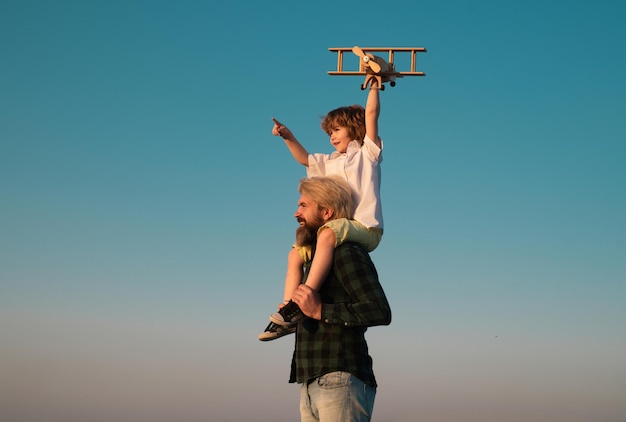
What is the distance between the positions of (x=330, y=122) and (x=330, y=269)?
7.52ft

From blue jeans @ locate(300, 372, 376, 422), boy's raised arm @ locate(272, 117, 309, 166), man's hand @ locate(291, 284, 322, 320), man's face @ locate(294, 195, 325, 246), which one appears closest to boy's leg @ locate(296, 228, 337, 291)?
man's hand @ locate(291, 284, 322, 320)

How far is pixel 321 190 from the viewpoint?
6277 millimetres

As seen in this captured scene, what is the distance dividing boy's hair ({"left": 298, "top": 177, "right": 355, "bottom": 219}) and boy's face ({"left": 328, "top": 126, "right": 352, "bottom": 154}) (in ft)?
4.38

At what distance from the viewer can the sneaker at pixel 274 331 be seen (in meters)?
6.22

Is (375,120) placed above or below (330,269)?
above

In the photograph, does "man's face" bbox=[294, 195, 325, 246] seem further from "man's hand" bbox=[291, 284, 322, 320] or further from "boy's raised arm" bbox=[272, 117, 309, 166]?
"boy's raised arm" bbox=[272, 117, 309, 166]

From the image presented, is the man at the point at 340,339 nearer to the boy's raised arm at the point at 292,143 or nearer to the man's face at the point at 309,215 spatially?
the man's face at the point at 309,215

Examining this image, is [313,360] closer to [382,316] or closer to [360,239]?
[382,316]

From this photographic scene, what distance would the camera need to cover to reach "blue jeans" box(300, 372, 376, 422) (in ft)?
17.6

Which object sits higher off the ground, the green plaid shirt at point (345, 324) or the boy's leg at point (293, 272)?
the boy's leg at point (293, 272)

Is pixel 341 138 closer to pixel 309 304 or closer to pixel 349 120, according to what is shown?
pixel 349 120

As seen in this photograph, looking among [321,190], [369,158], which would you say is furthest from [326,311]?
[369,158]

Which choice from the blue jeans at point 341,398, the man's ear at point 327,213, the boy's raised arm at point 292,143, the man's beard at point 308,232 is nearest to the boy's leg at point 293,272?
the man's beard at point 308,232

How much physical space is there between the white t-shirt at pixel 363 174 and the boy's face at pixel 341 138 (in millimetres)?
92
